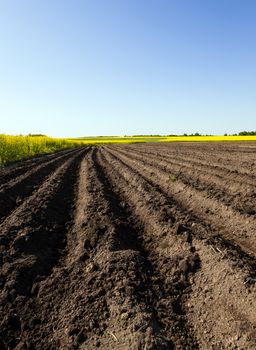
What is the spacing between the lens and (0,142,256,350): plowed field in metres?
3.45

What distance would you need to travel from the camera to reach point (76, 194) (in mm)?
9922

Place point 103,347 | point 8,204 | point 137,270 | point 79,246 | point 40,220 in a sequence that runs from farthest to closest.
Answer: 1. point 8,204
2. point 40,220
3. point 79,246
4. point 137,270
5. point 103,347

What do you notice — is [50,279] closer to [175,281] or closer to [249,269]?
[175,281]

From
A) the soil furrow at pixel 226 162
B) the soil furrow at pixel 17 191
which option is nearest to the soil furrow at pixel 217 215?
the soil furrow at pixel 226 162

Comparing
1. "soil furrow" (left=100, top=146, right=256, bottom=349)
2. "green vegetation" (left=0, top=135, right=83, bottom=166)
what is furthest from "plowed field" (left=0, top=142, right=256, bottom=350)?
"green vegetation" (left=0, top=135, right=83, bottom=166)

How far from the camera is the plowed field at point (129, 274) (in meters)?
3.45

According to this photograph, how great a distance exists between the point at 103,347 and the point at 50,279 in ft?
5.00

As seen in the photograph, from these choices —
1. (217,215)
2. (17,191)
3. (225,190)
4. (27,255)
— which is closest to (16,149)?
(17,191)

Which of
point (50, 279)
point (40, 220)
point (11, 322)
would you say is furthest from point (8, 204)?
point (11, 322)

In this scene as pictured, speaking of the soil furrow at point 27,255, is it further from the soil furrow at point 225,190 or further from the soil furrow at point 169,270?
the soil furrow at point 225,190

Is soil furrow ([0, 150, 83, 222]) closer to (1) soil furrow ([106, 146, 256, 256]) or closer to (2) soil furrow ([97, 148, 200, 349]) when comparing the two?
(2) soil furrow ([97, 148, 200, 349])

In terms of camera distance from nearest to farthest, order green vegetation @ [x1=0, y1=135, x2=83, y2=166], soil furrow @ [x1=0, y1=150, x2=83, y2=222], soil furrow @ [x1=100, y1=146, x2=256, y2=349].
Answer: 1. soil furrow @ [x1=100, y1=146, x2=256, y2=349]
2. soil furrow @ [x1=0, y1=150, x2=83, y2=222]
3. green vegetation @ [x1=0, y1=135, x2=83, y2=166]

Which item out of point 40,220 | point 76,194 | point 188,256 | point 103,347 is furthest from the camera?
point 76,194

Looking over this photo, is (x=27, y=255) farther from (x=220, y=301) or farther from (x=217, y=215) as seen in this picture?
(x=217, y=215)
